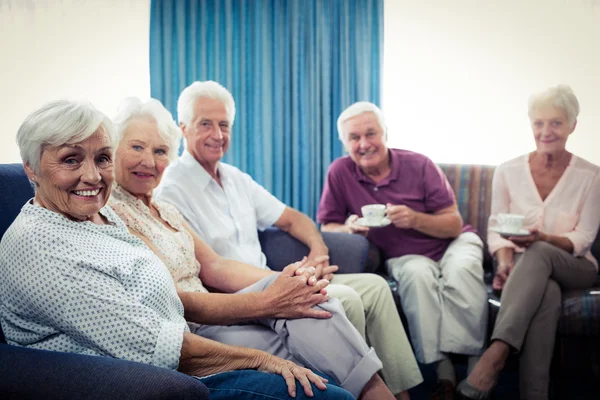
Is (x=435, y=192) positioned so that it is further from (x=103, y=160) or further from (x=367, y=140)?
(x=103, y=160)

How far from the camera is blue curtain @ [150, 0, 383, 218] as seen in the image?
11.1 feet

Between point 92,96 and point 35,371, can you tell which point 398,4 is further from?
point 35,371

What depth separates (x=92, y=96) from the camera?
341cm

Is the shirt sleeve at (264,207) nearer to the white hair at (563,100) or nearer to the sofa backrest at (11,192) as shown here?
the sofa backrest at (11,192)

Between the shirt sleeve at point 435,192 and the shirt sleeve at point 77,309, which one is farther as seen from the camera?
the shirt sleeve at point 435,192

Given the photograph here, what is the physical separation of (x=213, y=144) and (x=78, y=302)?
3.87 ft

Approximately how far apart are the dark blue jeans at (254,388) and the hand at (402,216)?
126cm

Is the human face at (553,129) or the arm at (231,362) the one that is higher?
the human face at (553,129)

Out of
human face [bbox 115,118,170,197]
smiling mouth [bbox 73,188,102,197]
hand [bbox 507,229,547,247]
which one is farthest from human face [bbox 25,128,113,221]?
hand [bbox 507,229,547,247]

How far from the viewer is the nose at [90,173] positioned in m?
1.25

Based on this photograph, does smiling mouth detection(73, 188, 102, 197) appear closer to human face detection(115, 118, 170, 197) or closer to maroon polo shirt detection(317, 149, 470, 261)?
human face detection(115, 118, 170, 197)

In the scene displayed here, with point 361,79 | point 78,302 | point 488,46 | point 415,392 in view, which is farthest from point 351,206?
point 78,302

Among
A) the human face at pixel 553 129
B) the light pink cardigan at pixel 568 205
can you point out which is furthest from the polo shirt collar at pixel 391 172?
the human face at pixel 553 129

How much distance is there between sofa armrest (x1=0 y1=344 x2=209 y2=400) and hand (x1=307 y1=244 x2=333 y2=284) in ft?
3.31
